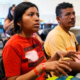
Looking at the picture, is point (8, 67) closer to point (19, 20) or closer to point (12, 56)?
point (12, 56)

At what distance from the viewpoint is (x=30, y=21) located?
36.0 inches

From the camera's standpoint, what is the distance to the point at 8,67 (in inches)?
30.7

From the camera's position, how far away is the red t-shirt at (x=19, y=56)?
783 millimetres

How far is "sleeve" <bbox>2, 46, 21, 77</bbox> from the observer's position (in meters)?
0.78

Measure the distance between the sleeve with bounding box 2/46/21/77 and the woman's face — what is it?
21 cm

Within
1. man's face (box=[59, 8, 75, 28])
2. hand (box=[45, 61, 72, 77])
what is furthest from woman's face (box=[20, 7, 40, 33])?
man's face (box=[59, 8, 75, 28])

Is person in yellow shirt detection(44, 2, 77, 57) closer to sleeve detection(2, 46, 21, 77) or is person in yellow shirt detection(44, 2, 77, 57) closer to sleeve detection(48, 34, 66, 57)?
sleeve detection(48, 34, 66, 57)

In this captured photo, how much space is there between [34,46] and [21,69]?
0.74 feet

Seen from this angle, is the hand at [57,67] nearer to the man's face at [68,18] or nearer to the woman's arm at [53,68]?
the woman's arm at [53,68]

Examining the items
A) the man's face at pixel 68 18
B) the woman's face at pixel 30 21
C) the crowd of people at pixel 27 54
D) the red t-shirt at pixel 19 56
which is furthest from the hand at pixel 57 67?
the man's face at pixel 68 18

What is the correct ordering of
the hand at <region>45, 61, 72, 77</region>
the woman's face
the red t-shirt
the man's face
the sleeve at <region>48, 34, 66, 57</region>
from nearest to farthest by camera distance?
1. the hand at <region>45, 61, 72, 77</region>
2. the red t-shirt
3. the woman's face
4. the sleeve at <region>48, 34, 66, 57</region>
5. the man's face

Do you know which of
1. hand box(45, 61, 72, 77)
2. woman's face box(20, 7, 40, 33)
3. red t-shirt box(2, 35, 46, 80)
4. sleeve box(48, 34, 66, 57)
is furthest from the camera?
sleeve box(48, 34, 66, 57)

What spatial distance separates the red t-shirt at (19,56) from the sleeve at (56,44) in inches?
11.6

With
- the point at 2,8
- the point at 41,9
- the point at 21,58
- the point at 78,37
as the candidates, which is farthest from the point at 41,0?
the point at 21,58
